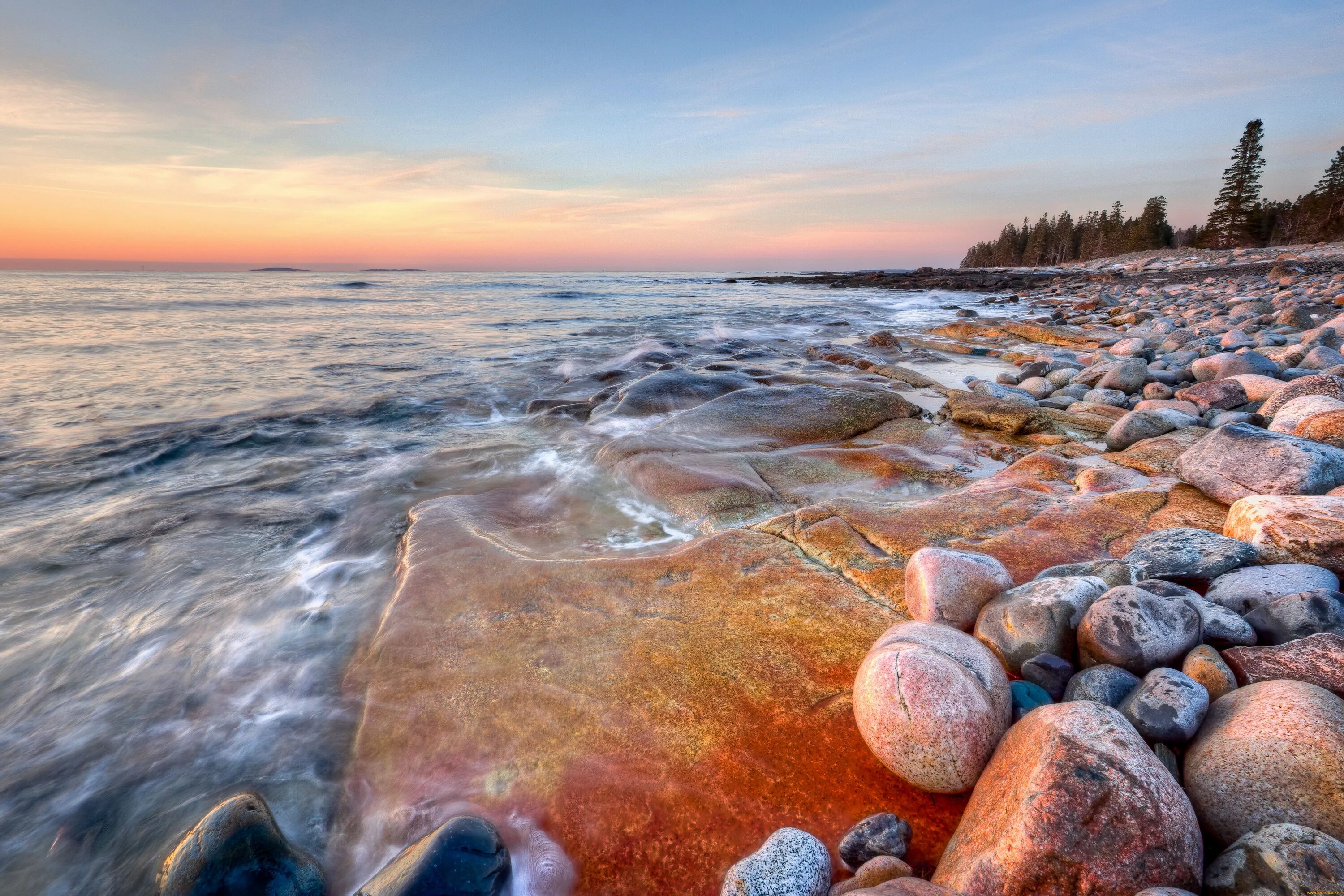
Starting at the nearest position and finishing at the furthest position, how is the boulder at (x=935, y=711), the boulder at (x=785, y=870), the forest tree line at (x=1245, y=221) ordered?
1. the boulder at (x=785, y=870)
2. the boulder at (x=935, y=711)
3. the forest tree line at (x=1245, y=221)

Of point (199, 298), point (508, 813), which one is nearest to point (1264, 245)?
point (508, 813)

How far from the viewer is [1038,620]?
2541mm

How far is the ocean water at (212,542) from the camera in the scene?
2.59 m

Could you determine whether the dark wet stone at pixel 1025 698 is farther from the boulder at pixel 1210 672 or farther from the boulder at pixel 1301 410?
the boulder at pixel 1301 410

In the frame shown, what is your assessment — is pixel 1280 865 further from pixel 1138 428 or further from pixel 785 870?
pixel 1138 428

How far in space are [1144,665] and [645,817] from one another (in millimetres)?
2079

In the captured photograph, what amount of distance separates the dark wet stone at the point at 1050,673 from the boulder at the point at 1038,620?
0.23 ft

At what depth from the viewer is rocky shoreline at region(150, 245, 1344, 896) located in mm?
1677

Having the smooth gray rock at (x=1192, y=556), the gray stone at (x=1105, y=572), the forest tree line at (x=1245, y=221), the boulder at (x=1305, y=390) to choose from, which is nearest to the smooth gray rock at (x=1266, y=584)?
the smooth gray rock at (x=1192, y=556)

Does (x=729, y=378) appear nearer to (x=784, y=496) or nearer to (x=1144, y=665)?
(x=784, y=496)

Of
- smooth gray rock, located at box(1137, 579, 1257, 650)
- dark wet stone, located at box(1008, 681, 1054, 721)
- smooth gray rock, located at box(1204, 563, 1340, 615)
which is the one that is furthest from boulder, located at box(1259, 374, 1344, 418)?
dark wet stone, located at box(1008, 681, 1054, 721)

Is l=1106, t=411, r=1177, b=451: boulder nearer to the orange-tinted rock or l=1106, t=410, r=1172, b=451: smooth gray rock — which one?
l=1106, t=410, r=1172, b=451: smooth gray rock

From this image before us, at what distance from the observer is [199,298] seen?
32.5 m

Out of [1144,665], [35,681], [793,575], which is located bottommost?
[35,681]
